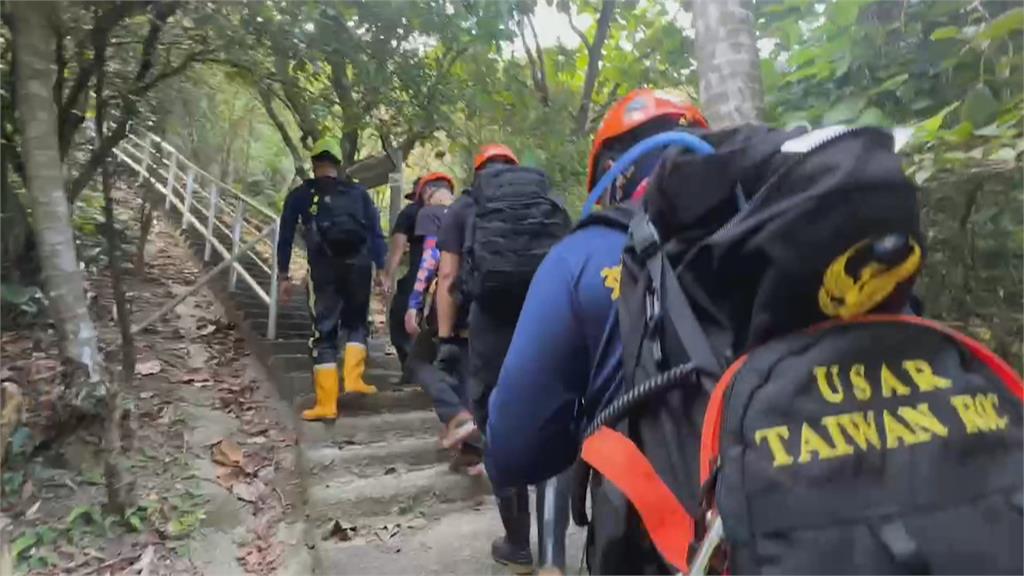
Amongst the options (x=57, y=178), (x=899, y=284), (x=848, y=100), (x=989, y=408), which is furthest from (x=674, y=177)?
(x=57, y=178)

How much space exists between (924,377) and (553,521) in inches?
99.9

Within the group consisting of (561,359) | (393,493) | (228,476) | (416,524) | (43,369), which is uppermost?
(561,359)

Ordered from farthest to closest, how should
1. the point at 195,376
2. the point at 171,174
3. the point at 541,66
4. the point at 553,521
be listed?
the point at 171,174 < the point at 541,66 < the point at 195,376 < the point at 553,521

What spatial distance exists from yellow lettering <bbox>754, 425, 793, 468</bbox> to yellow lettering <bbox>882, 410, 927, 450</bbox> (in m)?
0.13

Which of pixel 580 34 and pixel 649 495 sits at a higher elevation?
pixel 580 34

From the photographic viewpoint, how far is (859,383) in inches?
43.1

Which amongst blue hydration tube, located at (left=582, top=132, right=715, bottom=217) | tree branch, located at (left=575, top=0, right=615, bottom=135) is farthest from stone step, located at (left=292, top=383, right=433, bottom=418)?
blue hydration tube, located at (left=582, top=132, right=715, bottom=217)

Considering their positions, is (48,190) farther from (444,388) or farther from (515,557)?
(515,557)

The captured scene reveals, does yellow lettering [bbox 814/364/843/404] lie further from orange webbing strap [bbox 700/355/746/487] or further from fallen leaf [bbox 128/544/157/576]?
fallen leaf [bbox 128/544/157/576]

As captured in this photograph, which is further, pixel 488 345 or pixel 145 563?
pixel 145 563

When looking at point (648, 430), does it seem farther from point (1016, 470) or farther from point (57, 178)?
point (57, 178)

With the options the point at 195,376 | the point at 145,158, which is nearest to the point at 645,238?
the point at 195,376

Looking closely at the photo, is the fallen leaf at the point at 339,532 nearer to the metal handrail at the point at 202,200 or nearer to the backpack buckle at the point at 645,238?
the metal handrail at the point at 202,200

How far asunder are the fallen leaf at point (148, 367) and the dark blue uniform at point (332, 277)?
1332 millimetres
